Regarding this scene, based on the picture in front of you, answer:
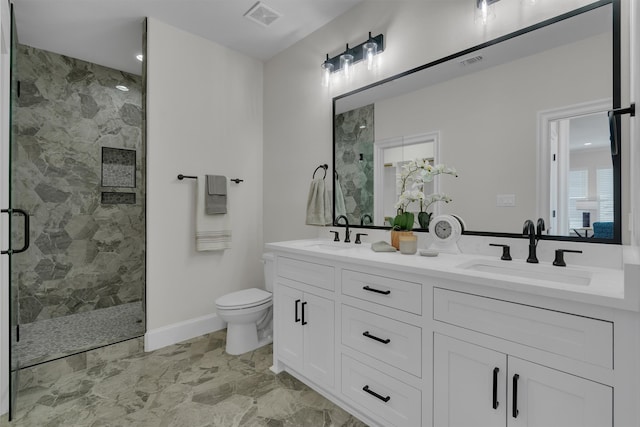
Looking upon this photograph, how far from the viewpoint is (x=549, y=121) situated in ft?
4.78

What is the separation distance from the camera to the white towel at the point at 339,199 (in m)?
2.46

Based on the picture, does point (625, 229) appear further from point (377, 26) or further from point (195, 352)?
point (195, 352)

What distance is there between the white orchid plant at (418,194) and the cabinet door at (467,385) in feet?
2.42

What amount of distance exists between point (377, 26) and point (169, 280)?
2.54 m

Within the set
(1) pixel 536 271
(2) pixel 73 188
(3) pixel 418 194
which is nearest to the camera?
(1) pixel 536 271

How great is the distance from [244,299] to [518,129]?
209cm

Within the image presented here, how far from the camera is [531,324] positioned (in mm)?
1053

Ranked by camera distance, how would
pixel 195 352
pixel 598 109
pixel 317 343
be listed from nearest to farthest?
1. pixel 598 109
2. pixel 317 343
3. pixel 195 352

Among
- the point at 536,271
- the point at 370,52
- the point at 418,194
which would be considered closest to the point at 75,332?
the point at 418,194

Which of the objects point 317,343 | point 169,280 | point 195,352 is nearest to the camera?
point 317,343

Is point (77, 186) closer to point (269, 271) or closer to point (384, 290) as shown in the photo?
point (269, 271)

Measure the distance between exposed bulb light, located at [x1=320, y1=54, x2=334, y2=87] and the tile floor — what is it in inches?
86.5

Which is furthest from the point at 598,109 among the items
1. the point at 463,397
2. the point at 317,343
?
the point at 317,343

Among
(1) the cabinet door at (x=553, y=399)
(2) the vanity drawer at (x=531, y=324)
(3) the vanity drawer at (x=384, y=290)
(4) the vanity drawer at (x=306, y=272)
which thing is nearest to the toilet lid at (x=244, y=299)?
(4) the vanity drawer at (x=306, y=272)
